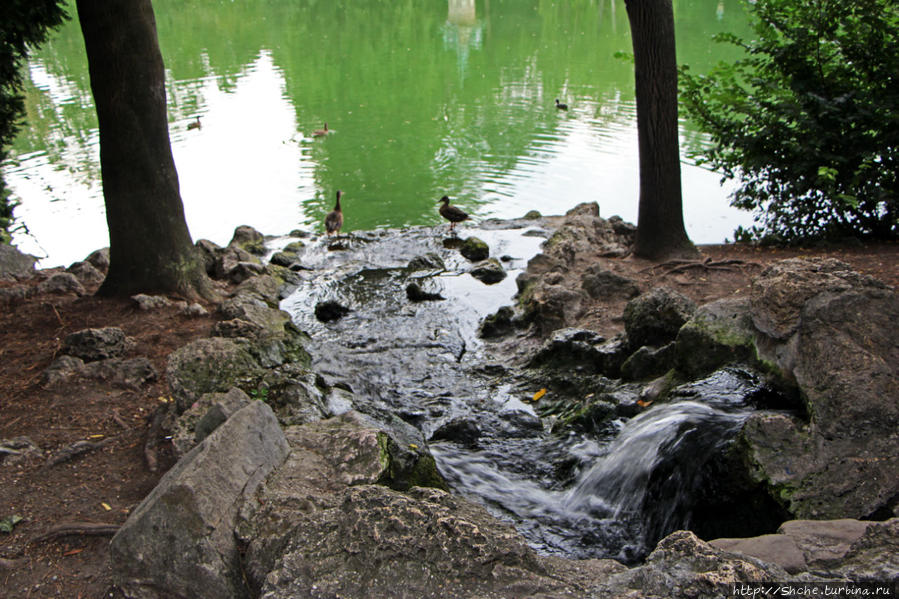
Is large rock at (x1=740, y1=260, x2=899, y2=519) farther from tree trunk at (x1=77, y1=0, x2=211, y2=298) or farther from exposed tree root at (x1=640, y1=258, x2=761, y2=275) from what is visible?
tree trunk at (x1=77, y1=0, x2=211, y2=298)

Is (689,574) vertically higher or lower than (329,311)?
higher

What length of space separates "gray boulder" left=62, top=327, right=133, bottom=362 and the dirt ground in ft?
0.68

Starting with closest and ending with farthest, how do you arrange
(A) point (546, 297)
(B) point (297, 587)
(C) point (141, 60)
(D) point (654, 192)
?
(B) point (297, 587)
(C) point (141, 60)
(A) point (546, 297)
(D) point (654, 192)

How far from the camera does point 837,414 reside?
4191 mm

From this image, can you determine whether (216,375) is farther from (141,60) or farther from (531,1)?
(531,1)

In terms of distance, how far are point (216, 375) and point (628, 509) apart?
3.34 metres

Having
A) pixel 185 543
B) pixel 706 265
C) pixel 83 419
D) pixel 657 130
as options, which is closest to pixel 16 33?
pixel 83 419

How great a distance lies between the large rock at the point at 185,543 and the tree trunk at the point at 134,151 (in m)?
4.89

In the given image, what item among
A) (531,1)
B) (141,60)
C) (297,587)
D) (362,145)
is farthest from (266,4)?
(297,587)

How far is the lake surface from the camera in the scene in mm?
14586

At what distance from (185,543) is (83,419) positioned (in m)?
2.66

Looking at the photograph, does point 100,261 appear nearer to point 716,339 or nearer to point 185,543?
point 185,543

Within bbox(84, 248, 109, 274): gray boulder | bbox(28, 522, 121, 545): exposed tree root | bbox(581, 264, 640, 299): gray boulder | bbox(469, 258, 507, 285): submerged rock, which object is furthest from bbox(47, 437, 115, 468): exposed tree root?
bbox(469, 258, 507, 285): submerged rock

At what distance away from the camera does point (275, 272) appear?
1048 cm
